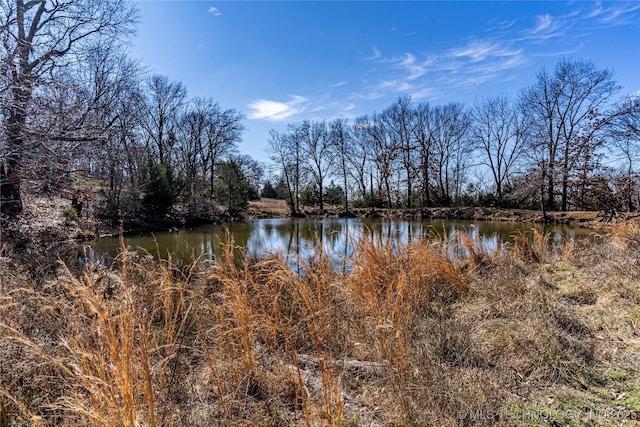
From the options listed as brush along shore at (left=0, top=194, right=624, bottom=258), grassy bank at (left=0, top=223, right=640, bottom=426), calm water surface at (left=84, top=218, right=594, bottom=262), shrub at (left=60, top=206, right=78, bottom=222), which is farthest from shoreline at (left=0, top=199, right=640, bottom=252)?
grassy bank at (left=0, top=223, right=640, bottom=426)

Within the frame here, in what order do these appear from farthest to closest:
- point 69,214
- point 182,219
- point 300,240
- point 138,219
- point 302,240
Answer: point 182,219 → point 138,219 → point 69,214 → point 300,240 → point 302,240

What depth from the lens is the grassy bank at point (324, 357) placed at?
4.87 ft

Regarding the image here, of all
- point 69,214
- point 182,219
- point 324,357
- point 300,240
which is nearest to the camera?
point 324,357

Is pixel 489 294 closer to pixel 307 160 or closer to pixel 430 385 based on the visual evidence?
pixel 430 385

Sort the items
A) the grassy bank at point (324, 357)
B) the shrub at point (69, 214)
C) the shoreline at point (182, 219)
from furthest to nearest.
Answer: the shrub at point (69, 214) < the shoreline at point (182, 219) < the grassy bank at point (324, 357)

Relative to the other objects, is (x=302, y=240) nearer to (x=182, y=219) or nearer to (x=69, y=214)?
(x=69, y=214)

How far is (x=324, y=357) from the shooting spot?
72.7 inches

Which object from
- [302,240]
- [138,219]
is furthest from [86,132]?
[138,219]

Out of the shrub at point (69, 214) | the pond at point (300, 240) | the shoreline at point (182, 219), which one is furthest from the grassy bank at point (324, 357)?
the shrub at point (69, 214)

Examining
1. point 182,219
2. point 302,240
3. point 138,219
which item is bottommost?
point 302,240

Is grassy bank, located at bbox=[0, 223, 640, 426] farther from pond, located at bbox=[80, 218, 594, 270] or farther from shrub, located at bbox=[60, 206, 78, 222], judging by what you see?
shrub, located at bbox=[60, 206, 78, 222]

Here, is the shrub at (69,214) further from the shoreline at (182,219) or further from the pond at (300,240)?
the pond at (300,240)

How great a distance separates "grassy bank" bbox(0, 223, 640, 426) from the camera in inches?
58.4

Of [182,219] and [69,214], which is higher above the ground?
[69,214]
